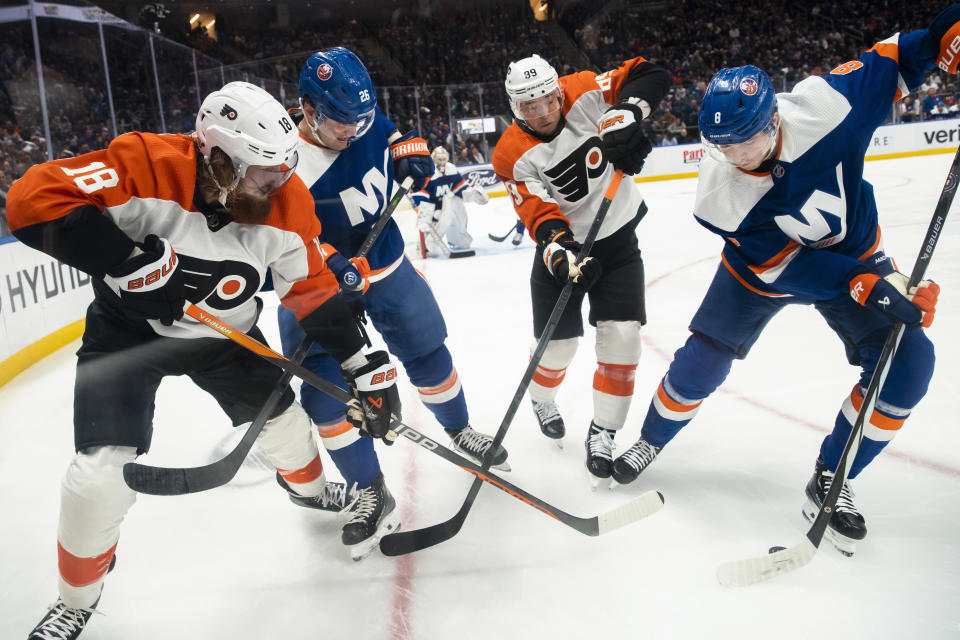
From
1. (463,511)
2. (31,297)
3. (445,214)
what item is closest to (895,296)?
(463,511)

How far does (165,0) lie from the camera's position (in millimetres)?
12711

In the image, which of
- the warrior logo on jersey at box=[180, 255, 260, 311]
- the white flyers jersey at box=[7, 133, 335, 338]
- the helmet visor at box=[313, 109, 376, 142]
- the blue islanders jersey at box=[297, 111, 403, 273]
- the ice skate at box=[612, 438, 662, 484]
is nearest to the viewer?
the white flyers jersey at box=[7, 133, 335, 338]

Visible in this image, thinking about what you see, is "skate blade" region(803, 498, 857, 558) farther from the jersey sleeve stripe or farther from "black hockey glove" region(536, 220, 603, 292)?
"black hockey glove" region(536, 220, 603, 292)

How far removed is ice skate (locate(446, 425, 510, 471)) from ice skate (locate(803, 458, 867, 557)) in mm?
932

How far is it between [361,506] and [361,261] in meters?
0.73

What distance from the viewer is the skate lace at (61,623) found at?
1486 millimetres

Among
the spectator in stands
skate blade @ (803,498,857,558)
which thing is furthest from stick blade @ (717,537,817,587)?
the spectator in stands

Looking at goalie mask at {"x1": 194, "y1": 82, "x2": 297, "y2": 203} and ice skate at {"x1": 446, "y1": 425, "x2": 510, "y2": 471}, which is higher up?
goalie mask at {"x1": 194, "y1": 82, "x2": 297, "y2": 203}

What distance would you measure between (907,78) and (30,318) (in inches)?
159

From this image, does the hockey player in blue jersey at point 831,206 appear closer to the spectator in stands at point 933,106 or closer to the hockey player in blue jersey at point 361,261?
the hockey player in blue jersey at point 361,261

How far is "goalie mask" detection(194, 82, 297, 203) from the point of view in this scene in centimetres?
137

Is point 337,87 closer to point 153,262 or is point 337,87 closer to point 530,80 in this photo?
point 530,80

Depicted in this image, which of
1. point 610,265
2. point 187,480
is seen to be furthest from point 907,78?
point 187,480

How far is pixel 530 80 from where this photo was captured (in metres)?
2.02
